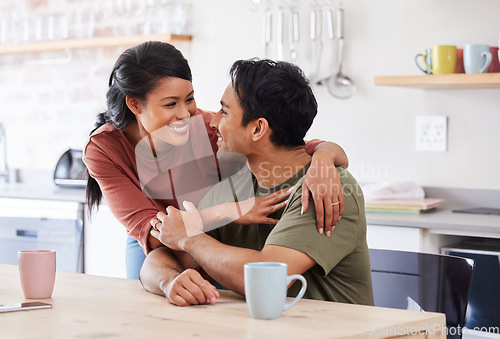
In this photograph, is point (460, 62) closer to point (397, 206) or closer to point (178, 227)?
point (397, 206)

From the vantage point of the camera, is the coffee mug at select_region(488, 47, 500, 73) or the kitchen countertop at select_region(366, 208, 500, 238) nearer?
the kitchen countertop at select_region(366, 208, 500, 238)

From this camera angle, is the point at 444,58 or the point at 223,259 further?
the point at 444,58

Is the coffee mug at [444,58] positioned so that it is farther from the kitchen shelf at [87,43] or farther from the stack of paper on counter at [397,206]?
the kitchen shelf at [87,43]

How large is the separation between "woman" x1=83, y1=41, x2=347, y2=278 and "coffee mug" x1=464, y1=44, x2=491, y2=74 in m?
1.13

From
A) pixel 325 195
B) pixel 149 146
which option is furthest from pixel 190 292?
pixel 149 146

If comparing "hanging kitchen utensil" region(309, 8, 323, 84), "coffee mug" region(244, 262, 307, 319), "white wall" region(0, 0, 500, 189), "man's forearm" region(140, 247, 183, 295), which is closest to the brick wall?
"white wall" region(0, 0, 500, 189)

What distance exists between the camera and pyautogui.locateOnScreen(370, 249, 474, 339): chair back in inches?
59.4

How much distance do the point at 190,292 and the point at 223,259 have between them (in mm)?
127

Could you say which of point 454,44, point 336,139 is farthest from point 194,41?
point 454,44

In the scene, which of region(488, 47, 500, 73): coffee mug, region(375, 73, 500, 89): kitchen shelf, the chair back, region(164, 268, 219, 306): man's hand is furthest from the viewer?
region(488, 47, 500, 73): coffee mug

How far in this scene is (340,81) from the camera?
319 cm

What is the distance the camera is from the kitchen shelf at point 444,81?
8.60 ft

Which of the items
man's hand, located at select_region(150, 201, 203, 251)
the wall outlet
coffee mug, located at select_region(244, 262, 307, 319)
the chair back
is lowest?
the chair back

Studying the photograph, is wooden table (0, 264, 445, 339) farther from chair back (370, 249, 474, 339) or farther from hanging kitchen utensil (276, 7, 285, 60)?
hanging kitchen utensil (276, 7, 285, 60)
